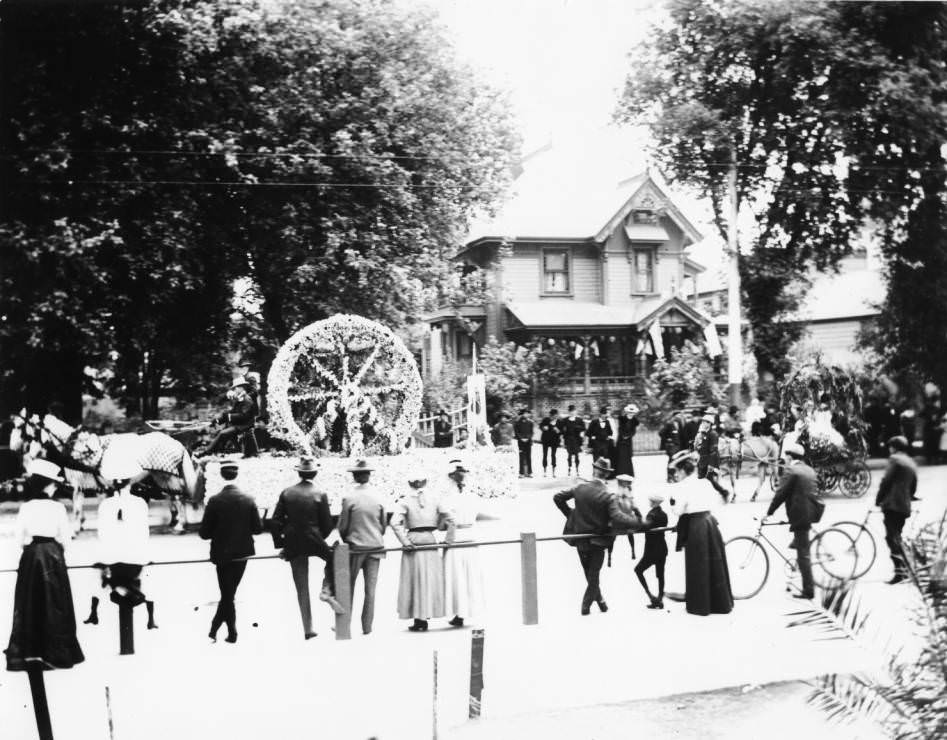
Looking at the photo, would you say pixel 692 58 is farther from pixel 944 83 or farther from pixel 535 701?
pixel 535 701

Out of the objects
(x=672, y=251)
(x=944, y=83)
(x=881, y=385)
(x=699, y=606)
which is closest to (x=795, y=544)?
(x=699, y=606)

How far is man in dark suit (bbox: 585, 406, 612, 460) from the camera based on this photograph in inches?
667

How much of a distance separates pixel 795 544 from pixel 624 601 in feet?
6.31

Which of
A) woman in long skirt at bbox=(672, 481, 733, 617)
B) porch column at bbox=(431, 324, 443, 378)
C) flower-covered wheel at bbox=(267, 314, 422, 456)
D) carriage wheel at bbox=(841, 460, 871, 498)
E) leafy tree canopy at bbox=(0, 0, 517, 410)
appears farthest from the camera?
porch column at bbox=(431, 324, 443, 378)

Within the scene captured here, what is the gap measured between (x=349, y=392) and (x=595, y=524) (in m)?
6.51

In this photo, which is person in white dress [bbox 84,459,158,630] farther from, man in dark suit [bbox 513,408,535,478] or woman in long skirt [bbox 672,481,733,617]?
man in dark suit [bbox 513,408,535,478]

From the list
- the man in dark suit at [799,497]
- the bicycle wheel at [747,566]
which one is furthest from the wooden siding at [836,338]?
the bicycle wheel at [747,566]

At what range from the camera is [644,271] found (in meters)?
17.8

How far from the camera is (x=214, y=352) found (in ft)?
54.8

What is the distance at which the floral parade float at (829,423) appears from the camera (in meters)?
12.6

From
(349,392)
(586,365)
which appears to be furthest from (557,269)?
(349,392)

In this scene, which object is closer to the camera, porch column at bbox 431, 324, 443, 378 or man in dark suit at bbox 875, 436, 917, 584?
man in dark suit at bbox 875, 436, 917, 584

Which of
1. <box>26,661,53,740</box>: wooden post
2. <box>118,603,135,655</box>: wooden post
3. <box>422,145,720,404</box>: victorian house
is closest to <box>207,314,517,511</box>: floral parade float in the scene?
<box>422,145,720,404</box>: victorian house

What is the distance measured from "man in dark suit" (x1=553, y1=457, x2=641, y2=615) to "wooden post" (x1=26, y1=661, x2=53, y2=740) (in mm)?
4967
